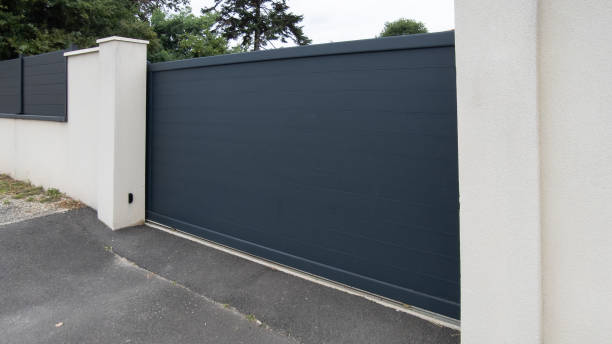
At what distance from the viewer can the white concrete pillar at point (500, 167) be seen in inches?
76.4

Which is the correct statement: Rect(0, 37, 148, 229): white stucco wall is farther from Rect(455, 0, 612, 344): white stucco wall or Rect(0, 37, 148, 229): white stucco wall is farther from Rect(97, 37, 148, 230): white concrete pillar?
Rect(455, 0, 612, 344): white stucco wall

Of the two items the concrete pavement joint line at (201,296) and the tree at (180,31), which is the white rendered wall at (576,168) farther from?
the tree at (180,31)

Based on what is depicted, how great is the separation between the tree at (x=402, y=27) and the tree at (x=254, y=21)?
9571mm

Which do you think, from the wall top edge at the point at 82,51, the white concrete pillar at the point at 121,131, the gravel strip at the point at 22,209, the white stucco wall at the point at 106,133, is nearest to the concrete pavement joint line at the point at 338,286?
the white concrete pillar at the point at 121,131

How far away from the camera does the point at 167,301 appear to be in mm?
3244

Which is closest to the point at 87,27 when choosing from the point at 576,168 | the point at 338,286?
the point at 338,286

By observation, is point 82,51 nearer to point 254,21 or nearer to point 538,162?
point 538,162

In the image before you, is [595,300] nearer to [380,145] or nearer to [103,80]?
[380,145]

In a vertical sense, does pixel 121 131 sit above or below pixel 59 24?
below

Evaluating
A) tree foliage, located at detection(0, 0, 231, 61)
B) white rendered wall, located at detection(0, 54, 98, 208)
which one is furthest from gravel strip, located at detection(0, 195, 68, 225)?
tree foliage, located at detection(0, 0, 231, 61)

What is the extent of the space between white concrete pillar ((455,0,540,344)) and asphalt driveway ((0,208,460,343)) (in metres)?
0.69

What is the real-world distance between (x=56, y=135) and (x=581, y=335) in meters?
6.78

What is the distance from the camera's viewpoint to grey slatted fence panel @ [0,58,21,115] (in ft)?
23.4

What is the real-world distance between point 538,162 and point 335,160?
166 centimetres
